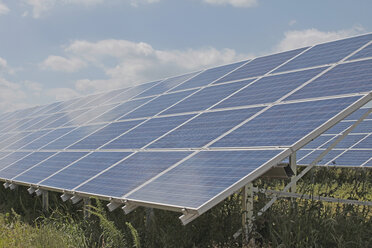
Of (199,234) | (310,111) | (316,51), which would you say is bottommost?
(199,234)

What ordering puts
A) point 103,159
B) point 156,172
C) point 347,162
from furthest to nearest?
point 347,162 → point 103,159 → point 156,172

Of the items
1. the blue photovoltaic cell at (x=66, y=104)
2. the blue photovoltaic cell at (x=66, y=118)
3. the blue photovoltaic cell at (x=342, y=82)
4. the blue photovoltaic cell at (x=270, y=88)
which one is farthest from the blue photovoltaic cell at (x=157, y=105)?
the blue photovoltaic cell at (x=66, y=104)

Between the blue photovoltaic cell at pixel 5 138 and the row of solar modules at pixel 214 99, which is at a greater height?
the row of solar modules at pixel 214 99

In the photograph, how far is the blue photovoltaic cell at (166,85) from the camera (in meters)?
13.8

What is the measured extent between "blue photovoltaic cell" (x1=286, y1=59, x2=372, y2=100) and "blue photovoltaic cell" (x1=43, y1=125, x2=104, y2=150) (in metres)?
6.09

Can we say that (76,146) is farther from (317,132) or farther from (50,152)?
(317,132)

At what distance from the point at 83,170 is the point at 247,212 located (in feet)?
11.8

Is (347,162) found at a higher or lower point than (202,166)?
lower

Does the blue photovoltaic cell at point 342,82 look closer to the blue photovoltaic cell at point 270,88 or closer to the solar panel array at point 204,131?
the solar panel array at point 204,131

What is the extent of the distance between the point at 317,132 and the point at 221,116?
2.56 meters

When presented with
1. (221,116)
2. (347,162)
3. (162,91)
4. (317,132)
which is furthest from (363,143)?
(317,132)

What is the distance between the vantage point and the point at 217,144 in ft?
24.6

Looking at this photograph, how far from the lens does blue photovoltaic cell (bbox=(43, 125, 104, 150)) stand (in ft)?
39.8

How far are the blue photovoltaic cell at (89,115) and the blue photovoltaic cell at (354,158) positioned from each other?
931cm
